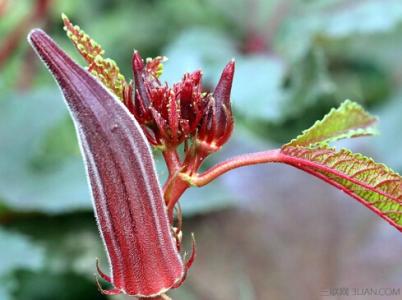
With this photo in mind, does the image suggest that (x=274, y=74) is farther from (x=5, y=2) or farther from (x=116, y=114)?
(x=116, y=114)

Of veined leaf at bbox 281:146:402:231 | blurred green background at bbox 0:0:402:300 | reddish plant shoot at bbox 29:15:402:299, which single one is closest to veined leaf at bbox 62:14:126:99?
reddish plant shoot at bbox 29:15:402:299

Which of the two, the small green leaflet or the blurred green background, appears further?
the blurred green background

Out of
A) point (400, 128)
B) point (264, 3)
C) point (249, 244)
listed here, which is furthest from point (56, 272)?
point (264, 3)

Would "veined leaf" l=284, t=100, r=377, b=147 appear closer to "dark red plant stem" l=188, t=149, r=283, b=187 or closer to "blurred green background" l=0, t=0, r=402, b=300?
"dark red plant stem" l=188, t=149, r=283, b=187

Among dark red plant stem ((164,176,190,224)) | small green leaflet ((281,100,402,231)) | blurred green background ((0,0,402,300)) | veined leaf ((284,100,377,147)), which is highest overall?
veined leaf ((284,100,377,147))

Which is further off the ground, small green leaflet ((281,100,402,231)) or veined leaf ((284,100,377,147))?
veined leaf ((284,100,377,147))

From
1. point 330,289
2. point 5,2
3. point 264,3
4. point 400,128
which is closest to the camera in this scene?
point 330,289

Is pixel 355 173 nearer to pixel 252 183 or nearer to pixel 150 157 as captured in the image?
pixel 150 157
